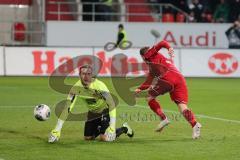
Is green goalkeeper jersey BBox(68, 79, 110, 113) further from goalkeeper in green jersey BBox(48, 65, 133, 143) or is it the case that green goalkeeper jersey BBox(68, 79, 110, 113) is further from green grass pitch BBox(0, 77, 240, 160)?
green grass pitch BBox(0, 77, 240, 160)

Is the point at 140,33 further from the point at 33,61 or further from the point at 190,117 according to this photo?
the point at 190,117

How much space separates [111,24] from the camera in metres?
36.1

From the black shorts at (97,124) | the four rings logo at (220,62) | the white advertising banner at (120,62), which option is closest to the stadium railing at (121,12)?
the white advertising banner at (120,62)

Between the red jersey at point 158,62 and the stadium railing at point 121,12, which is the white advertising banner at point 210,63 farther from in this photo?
the red jersey at point 158,62

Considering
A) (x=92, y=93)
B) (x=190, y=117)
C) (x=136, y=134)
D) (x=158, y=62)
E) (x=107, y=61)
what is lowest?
(x=136, y=134)

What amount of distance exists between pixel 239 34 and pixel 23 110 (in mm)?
18673

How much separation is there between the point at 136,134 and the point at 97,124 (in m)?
1.33

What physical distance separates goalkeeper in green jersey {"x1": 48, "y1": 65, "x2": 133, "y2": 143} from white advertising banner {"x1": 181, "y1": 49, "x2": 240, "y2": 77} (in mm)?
18251

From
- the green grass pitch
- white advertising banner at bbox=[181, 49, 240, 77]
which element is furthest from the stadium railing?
the green grass pitch

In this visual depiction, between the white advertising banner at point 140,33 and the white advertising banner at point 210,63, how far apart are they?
424cm

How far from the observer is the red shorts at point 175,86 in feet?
47.5

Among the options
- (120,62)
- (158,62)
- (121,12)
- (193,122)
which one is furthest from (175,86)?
(121,12)

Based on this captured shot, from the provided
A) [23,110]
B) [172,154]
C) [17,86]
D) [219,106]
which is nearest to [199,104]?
[219,106]

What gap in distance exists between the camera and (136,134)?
587 inches
